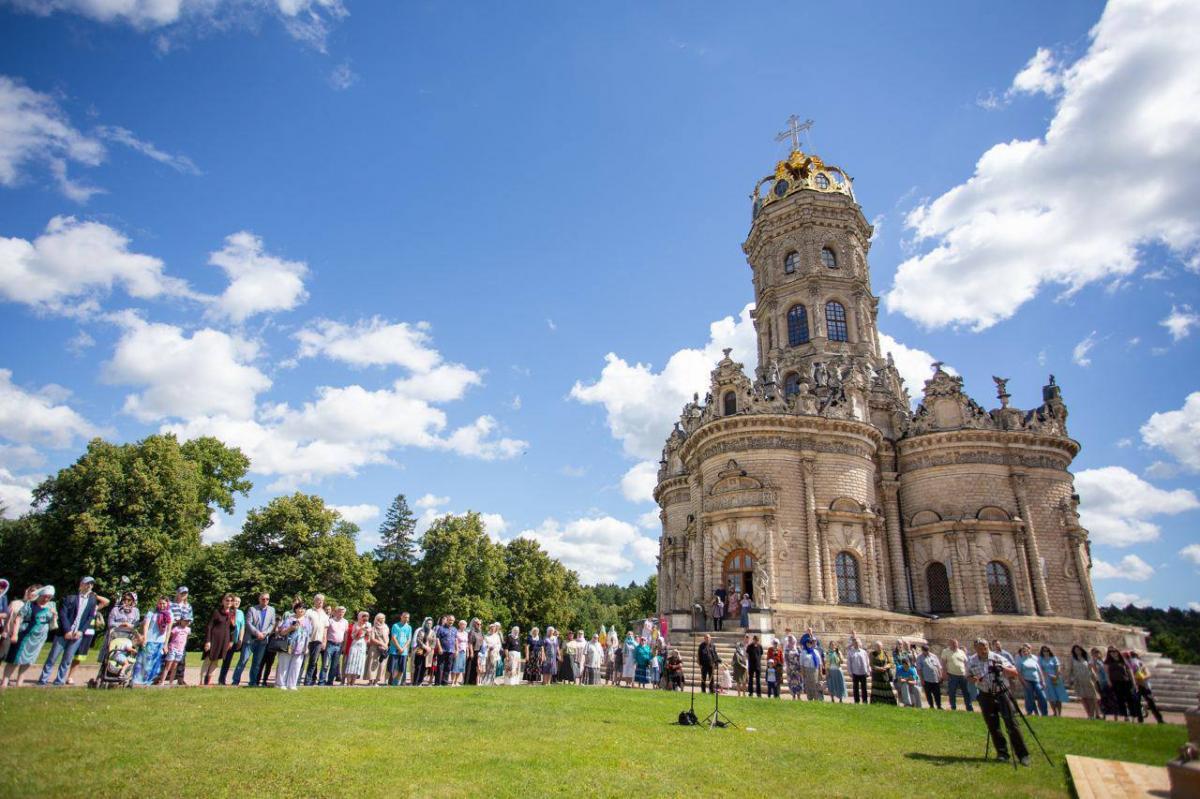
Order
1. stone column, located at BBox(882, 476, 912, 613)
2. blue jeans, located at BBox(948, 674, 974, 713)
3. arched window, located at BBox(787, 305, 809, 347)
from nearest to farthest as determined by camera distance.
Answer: blue jeans, located at BBox(948, 674, 974, 713) < stone column, located at BBox(882, 476, 912, 613) < arched window, located at BBox(787, 305, 809, 347)

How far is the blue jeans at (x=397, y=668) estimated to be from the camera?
1769cm

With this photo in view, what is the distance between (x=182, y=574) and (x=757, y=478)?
30.8 m

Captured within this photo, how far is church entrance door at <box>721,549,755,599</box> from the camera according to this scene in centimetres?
2942

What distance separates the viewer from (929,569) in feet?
105

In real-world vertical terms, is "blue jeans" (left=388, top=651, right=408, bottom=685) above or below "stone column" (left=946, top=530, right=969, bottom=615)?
below

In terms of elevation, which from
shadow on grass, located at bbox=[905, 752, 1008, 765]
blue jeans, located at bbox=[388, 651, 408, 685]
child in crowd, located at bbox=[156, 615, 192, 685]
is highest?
child in crowd, located at bbox=[156, 615, 192, 685]

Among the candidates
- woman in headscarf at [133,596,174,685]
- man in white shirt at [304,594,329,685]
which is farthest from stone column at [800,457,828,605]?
woman in headscarf at [133,596,174,685]

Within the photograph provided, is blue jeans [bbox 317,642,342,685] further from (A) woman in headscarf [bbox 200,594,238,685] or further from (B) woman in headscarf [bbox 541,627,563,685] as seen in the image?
(B) woman in headscarf [bbox 541,627,563,685]

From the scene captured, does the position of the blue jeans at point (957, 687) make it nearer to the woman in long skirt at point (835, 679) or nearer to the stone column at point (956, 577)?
the woman in long skirt at point (835, 679)

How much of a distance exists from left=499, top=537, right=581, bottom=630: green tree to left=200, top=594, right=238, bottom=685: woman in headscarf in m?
35.3

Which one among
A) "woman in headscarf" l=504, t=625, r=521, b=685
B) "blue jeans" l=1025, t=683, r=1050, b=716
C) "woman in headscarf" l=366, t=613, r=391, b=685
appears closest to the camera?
"blue jeans" l=1025, t=683, r=1050, b=716

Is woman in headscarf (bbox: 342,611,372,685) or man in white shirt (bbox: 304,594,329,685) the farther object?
woman in headscarf (bbox: 342,611,372,685)

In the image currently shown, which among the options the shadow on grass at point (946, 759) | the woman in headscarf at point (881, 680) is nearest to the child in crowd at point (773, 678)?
the woman in headscarf at point (881, 680)

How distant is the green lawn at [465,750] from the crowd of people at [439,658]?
166 cm
